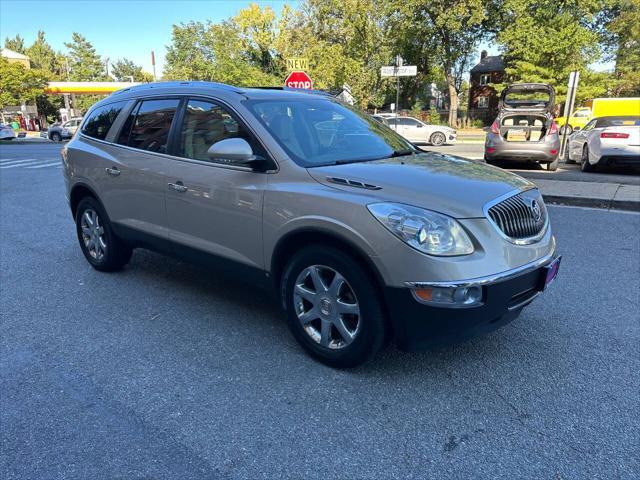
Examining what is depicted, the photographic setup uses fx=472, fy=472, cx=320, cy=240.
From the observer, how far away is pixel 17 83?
161 feet

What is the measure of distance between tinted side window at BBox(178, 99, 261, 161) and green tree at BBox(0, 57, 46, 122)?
56.2 meters

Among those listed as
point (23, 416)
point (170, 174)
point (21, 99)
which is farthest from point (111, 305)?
point (21, 99)

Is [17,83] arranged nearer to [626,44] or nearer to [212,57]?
[212,57]

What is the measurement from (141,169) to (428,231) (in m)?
2.69

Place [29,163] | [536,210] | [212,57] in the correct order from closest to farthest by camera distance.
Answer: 1. [536,210]
2. [29,163]
3. [212,57]

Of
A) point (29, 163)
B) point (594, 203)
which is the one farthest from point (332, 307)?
point (29, 163)

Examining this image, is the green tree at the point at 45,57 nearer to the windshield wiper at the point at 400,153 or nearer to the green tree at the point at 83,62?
the green tree at the point at 83,62

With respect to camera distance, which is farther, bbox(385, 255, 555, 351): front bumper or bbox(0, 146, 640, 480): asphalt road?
bbox(385, 255, 555, 351): front bumper

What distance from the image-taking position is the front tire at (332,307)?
107 inches

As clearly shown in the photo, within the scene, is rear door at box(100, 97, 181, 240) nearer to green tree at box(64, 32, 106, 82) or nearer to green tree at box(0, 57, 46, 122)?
green tree at box(0, 57, 46, 122)

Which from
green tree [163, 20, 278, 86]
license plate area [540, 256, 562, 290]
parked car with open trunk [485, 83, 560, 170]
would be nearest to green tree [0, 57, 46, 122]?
green tree [163, 20, 278, 86]

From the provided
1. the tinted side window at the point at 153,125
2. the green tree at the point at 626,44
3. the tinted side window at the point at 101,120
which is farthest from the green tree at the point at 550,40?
the tinted side window at the point at 153,125

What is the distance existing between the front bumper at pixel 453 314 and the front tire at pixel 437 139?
21799 mm

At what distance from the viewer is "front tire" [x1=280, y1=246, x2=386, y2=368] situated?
271cm
